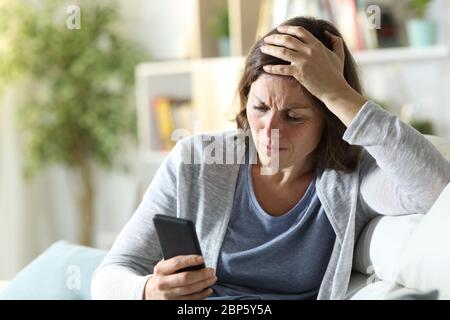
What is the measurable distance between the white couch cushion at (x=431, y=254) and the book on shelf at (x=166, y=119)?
211 centimetres

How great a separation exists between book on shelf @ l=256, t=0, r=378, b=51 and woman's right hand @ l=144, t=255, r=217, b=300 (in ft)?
5.82

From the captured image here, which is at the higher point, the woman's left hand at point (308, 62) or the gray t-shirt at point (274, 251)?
the woman's left hand at point (308, 62)

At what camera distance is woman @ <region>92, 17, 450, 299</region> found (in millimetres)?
1116

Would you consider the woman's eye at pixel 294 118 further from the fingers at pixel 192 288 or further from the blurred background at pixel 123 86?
the blurred background at pixel 123 86

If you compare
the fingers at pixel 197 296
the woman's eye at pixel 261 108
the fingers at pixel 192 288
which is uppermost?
the woman's eye at pixel 261 108

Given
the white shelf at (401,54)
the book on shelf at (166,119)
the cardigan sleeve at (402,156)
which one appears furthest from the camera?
the book on shelf at (166,119)

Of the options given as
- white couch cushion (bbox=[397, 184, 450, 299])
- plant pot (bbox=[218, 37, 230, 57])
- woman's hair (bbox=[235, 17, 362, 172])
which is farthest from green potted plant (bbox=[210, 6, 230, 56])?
white couch cushion (bbox=[397, 184, 450, 299])

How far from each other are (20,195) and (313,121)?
98.3 inches

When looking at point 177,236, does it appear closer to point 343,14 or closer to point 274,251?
point 274,251

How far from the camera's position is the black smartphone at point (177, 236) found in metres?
0.96

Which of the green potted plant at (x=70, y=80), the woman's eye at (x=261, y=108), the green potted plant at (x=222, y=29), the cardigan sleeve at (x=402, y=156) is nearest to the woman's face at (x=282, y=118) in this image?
the woman's eye at (x=261, y=108)

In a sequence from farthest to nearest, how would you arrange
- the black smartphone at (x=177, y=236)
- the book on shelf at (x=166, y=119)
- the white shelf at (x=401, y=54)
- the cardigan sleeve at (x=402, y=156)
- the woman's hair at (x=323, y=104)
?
1. the book on shelf at (x=166, y=119)
2. the white shelf at (x=401, y=54)
3. the woman's hair at (x=323, y=104)
4. the cardigan sleeve at (x=402, y=156)
5. the black smartphone at (x=177, y=236)

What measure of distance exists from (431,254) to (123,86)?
264 cm
